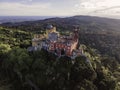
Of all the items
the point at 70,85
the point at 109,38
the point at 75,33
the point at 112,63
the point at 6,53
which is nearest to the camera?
the point at 70,85

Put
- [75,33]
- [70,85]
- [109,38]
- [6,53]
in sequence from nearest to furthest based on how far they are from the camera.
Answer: [70,85] < [75,33] < [6,53] < [109,38]

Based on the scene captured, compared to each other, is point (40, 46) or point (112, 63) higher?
point (40, 46)

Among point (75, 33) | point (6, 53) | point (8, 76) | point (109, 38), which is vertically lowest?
point (109, 38)

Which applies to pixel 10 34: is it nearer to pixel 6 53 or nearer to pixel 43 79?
pixel 6 53

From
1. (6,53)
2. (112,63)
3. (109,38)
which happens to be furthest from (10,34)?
(109,38)

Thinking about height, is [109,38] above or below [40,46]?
below

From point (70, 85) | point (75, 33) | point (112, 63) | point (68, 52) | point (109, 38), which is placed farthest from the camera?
point (109, 38)

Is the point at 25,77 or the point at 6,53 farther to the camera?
the point at 6,53

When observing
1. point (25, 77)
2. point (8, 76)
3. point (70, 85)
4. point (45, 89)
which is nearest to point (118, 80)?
point (70, 85)

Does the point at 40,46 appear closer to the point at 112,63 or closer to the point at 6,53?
the point at 6,53
